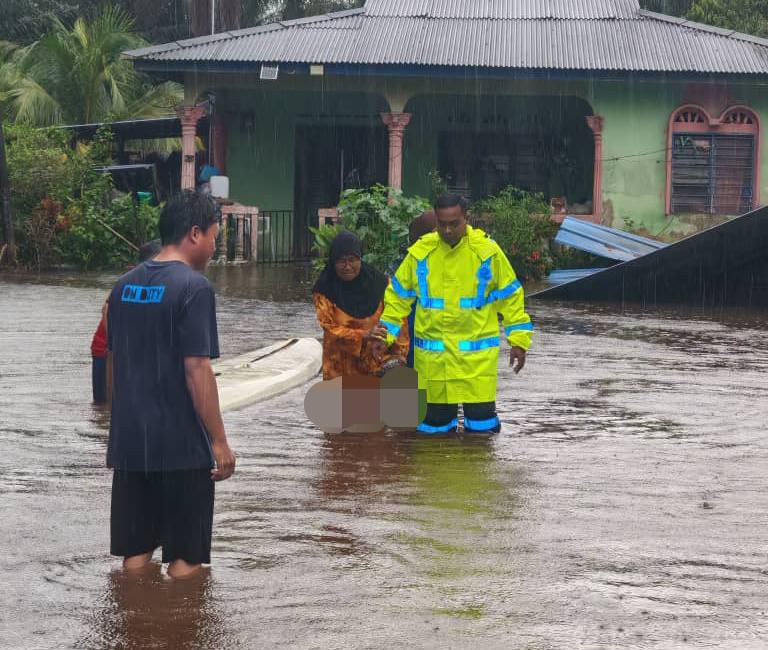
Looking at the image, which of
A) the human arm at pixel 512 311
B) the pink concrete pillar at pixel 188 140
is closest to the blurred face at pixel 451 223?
the human arm at pixel 512 311

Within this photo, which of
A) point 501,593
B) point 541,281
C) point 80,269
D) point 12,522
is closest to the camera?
point 501,593

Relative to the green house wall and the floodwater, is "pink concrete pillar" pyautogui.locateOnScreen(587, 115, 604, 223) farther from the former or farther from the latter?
the floodwater

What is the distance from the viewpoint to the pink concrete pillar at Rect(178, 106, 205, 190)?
977 inches

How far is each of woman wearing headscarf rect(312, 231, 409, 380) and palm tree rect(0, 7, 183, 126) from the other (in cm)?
2512

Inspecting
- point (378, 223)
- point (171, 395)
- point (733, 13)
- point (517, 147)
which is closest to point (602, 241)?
point (378, 223)

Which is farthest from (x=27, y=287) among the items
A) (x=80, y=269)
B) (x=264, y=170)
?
(x=264, y=170)

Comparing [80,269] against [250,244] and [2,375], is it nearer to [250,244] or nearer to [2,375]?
[250,244]

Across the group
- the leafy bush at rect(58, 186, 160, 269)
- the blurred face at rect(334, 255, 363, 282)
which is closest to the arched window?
the leafy bush at rect(58, 186, 160, 269)

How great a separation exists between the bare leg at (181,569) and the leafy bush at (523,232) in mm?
16233

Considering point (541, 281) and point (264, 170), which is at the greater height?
point (264, 170)

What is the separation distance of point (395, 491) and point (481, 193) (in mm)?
20043

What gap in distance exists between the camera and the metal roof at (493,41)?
24.2 metres

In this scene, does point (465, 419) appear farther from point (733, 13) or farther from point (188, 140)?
point (733, 13)

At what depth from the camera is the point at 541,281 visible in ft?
71.8
